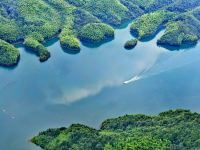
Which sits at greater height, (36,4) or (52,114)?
(36,4)

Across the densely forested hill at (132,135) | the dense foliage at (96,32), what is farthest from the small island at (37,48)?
the densely forested hill at (132,135)

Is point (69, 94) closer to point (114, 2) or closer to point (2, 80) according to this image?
point (2, 80)

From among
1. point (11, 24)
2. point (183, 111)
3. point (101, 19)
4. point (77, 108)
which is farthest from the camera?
point (101, 19)

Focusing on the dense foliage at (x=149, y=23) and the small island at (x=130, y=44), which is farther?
the dense foliage at (x=149, y=23)

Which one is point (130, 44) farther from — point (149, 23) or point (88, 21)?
point (88, 21)

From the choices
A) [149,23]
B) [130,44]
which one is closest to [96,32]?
[130,44]

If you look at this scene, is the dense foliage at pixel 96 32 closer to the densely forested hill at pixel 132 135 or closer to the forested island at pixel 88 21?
the forested island at pixel 88 21

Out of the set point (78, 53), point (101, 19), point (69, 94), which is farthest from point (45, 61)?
point (101, 19)
